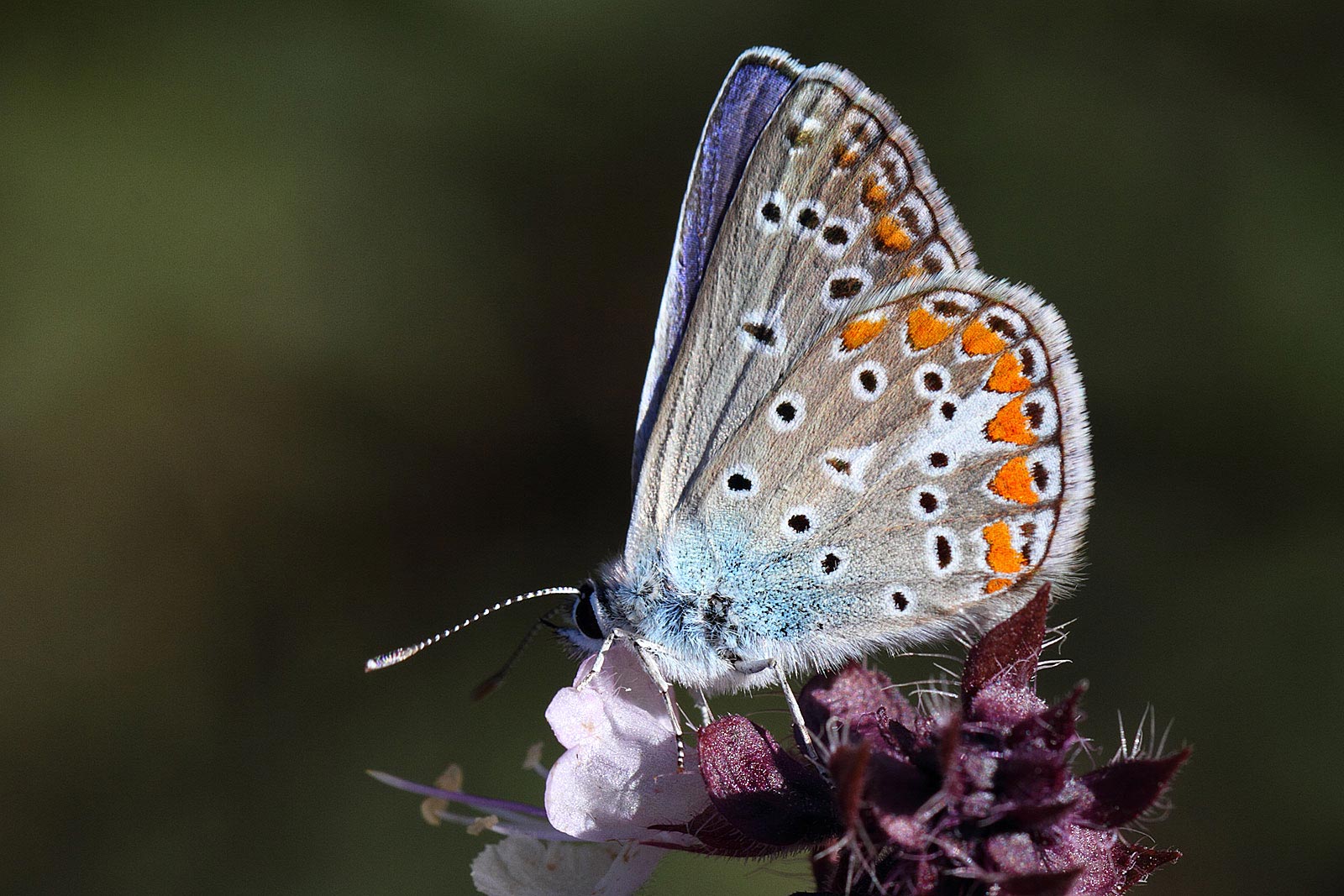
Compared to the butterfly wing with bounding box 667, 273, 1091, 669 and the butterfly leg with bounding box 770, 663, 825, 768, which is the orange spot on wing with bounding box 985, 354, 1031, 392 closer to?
the butterfly wing with bounding box 667, 273, 1091, 669

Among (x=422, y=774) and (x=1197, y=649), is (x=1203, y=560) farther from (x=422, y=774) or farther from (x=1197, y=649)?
(x=422, y=774)

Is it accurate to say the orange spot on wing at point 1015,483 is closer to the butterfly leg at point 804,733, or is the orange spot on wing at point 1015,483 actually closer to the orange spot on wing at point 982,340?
the orange spot on wing at point 982,340

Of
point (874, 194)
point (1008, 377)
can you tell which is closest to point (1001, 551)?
point (1008, 377)

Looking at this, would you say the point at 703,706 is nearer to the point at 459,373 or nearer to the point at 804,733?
the point at 804,733

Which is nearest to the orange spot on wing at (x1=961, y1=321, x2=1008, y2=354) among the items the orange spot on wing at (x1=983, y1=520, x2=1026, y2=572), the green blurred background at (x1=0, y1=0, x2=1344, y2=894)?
the orange spot on wing at (x1=983, y1=520, x2=1026, y2=572)

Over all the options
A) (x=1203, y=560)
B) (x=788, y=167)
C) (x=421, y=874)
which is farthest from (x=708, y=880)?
(x=788, y=167)

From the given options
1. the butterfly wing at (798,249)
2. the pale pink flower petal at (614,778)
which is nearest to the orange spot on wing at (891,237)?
the butterfly wing at (798,249)
